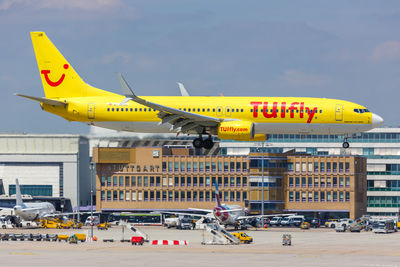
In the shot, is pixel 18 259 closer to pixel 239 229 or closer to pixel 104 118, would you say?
pixel 104 118

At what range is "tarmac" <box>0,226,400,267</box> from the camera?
9781 cm

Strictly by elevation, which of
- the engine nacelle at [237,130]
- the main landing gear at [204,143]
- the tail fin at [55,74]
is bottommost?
the main landing gear at [204,143]

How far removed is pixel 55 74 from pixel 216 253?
3332 centimetres

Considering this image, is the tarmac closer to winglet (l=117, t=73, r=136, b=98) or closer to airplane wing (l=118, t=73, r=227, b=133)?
airplane wing (l=118, t=73, r=227, b=133)

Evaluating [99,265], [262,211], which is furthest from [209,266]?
[262,211]

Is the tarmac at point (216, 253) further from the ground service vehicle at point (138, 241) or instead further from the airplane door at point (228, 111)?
the airplane door at point (228, 111)

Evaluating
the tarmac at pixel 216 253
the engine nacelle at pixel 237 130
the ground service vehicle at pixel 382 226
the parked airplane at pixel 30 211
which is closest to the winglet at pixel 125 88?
the engine nacelle at pixel 237 130

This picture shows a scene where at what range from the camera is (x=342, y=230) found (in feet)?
574

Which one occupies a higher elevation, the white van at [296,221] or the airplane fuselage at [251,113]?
the airplane fuselage at [251,113]

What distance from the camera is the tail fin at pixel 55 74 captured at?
118375 mm

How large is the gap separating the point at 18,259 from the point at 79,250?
15.6 meters

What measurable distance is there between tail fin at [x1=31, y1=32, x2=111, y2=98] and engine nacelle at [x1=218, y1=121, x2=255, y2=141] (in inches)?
747

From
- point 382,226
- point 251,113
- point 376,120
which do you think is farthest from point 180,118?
point 382,226

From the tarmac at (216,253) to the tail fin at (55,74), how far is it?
2117cm
